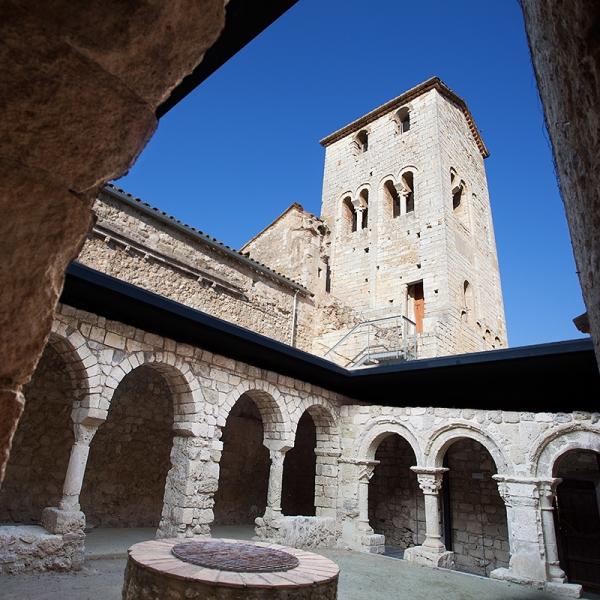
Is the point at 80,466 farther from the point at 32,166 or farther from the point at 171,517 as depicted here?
the point at 32,166

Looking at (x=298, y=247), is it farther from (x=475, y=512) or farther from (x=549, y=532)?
(x=549, y=532)

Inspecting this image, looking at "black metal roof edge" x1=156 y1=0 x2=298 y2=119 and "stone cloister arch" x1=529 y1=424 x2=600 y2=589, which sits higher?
"black metal roof edge" x1=156 y1=0 x2=298 y2=119

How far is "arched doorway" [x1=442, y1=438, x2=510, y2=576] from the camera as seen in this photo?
841 centimetres

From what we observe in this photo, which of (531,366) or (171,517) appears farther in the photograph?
(531,366)

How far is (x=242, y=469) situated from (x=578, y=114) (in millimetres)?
9912

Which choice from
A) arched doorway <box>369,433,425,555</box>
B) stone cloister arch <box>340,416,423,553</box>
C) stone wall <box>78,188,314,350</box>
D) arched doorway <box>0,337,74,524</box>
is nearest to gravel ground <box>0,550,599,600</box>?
stone cloister arch <box>340,416,423,553</box>

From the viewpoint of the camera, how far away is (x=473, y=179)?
1802 cm

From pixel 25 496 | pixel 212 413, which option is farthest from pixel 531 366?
pixel 25 496

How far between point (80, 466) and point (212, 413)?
180 centimetres

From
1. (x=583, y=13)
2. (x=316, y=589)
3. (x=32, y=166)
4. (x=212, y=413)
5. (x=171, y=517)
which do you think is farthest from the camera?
(x=212, y=413)

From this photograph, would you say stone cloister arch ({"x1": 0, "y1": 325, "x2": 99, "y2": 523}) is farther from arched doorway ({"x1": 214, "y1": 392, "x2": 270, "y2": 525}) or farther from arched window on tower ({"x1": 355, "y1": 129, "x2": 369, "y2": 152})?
arched window on tower ({"x1": 355, "y1": 129, "x2": 369, "y2": 152})

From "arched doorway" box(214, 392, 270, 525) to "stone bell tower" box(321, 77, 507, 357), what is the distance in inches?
222

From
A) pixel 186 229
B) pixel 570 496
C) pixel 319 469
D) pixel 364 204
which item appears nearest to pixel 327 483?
pixel 319 469

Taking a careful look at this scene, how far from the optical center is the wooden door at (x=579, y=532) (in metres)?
7.76
